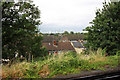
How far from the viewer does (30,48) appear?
1073cm

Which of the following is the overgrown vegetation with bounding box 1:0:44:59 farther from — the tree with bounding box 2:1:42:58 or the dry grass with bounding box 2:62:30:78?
the dry grass with bounding box 2:62:30:78

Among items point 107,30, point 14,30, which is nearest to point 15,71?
point 14,30

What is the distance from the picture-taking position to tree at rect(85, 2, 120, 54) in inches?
346

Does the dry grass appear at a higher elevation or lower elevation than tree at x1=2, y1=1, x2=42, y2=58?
lower

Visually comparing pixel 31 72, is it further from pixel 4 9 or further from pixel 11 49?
pixel 4 9

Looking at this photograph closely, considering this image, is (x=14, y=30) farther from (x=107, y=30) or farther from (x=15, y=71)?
(x=107, y=30)

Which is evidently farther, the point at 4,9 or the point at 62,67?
the point at 4,9

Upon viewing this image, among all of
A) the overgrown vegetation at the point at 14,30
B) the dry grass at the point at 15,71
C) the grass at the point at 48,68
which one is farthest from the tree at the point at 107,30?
the dry grass at the point at 15,71

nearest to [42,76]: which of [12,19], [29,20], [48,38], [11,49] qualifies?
[11,49]

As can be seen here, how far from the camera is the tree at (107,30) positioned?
28.8 ft

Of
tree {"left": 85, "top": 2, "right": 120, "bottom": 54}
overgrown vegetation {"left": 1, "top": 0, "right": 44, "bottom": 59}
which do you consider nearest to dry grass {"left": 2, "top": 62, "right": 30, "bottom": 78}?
overgrown vegetation {"left": 1, "top": 0, "right": 44, "bottom": 59}

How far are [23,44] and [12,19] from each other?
213 cm

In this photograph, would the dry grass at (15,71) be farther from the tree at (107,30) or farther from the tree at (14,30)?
the tree at (107,30)

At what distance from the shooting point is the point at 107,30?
924 centimetres
